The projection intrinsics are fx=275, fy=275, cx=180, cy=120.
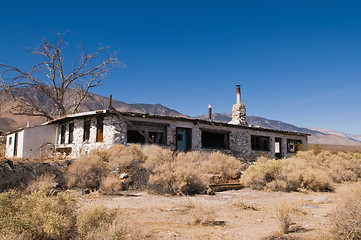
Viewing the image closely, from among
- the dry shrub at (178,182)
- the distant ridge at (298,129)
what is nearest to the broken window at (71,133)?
the dry shrub at (178,182)

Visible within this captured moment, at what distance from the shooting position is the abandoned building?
1720cm

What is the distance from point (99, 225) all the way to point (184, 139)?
15584mm

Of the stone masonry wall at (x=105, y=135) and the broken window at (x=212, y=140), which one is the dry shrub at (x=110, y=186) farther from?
the broken window at (x=212, y=140)

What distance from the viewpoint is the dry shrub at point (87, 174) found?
1088 cm

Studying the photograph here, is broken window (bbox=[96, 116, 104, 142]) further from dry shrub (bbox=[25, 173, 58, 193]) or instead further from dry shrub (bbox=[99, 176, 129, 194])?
dry shrub (bbox=[99, 176, 129, 194])

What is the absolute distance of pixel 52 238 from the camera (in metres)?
4.14

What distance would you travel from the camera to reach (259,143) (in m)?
24.7

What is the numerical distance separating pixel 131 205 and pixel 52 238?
402 cm

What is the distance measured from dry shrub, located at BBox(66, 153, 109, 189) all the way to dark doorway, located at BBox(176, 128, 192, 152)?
810 centimetres

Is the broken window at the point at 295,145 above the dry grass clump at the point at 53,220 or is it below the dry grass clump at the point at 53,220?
above

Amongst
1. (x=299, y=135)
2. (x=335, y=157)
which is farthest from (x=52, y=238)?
(x=299, y=135)

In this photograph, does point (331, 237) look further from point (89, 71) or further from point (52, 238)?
point (89, 71)

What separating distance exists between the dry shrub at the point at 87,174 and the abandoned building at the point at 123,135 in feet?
15.4

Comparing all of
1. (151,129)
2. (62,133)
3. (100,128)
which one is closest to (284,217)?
(151,129)
